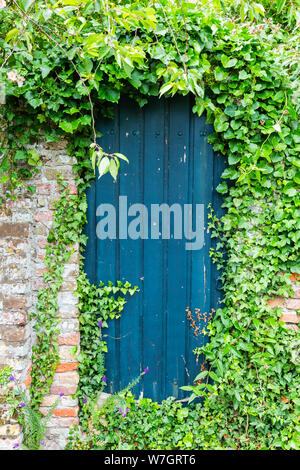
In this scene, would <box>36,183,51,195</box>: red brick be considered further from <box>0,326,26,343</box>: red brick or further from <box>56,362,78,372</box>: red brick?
<box>56,362,78,372</box>: red brick

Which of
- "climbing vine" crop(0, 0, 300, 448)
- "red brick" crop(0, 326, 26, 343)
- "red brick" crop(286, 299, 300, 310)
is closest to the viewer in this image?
"climbing vine" crop(0, 0, 300, 448)

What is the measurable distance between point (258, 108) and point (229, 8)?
80cm

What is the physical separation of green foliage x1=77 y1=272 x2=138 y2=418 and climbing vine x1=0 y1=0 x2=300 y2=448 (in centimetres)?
4

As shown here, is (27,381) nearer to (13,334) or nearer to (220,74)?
(13,334)

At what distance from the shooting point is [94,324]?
2330 mm

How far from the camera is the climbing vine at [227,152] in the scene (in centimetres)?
202

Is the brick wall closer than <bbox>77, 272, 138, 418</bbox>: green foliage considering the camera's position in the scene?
Yes

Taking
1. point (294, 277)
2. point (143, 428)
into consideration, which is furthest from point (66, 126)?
point (143, 428)

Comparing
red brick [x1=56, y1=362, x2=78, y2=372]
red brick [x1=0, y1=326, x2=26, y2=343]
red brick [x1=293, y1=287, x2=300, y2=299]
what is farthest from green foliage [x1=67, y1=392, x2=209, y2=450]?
red brick [x1=293, y1=287, x2=300, y2=299]

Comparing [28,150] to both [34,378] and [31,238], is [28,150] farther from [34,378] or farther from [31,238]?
[34,378]

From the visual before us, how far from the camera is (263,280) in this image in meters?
2.18

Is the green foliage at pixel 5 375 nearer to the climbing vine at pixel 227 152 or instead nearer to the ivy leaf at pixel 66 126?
the climbing vine at pixel 227 152

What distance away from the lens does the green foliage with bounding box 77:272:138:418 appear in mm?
2299

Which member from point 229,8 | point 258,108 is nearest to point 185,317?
point 258,108
